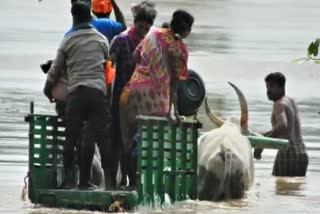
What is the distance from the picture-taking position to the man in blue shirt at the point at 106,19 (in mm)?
14203

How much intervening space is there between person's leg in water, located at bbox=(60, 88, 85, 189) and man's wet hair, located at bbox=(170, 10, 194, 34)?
105cm

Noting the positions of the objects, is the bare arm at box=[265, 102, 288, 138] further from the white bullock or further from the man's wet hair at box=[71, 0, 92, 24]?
the man's wet hair at box=[71, 0, 92, 24]

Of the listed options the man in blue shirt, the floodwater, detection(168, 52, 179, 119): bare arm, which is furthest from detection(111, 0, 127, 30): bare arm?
the floodwater

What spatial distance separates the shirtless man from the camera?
53.7ft

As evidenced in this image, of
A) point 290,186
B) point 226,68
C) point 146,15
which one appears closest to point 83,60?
point 146,15

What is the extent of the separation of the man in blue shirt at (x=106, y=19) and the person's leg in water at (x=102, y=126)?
1.06 meters

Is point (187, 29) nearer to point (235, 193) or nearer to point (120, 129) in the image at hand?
point (120, 129)

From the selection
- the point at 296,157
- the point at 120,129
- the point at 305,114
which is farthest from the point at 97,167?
the point at 305,114

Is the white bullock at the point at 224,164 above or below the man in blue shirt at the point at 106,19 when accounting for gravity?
below

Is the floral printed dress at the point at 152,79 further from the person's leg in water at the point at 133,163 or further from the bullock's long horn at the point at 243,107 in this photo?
the bullock's long horn at the point at 243,107

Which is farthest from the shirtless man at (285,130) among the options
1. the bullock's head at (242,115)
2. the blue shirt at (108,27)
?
the blue shirt at (108,27)

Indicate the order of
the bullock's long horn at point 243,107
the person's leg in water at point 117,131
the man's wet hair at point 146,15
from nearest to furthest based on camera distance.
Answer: the man's wet hair at point 146,15 → the person's leg in water at point 117,131 → the bullock's long horn at point 243,107

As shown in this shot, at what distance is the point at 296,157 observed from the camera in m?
16.6

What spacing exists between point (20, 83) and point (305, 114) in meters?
4.85
